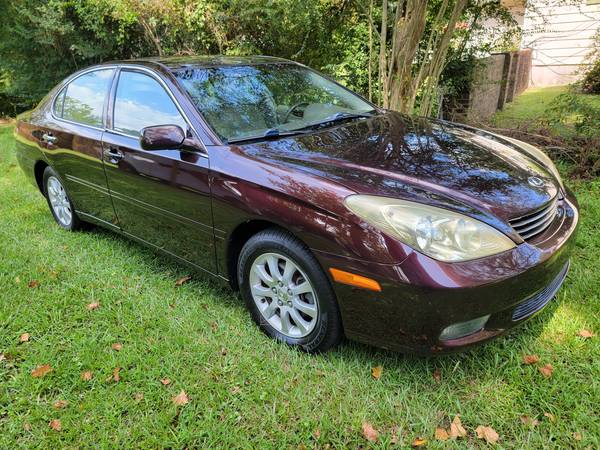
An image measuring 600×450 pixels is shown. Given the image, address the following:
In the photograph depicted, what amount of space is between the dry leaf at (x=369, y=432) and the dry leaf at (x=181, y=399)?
2.82ft

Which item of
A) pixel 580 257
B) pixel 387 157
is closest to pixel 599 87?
pixel 580 257

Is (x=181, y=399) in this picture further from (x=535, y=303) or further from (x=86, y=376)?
(x=535, y=303)

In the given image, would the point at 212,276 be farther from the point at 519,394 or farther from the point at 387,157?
the point at 519,394

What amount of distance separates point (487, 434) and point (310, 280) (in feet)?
3.34

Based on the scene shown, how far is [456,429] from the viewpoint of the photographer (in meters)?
2.02

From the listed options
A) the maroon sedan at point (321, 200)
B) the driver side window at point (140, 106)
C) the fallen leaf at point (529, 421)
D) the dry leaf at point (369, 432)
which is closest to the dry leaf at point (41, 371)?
the maroon sedan at point (321, 200)

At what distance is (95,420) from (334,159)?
67.8 inches

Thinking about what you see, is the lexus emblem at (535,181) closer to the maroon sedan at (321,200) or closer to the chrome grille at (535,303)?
the maroon sedan at (321,200)

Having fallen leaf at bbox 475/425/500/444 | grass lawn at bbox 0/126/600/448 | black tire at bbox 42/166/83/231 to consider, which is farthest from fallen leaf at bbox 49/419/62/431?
black tire at bbox 42/166/83/231

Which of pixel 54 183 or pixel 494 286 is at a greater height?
pixel 494 286

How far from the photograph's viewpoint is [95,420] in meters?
2.20

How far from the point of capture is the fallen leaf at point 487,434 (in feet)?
6.44

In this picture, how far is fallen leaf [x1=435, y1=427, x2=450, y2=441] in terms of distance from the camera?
78.3 inches

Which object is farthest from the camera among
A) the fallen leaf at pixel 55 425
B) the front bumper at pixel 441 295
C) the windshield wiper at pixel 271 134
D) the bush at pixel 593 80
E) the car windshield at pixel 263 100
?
the bush at pixel 593 80
